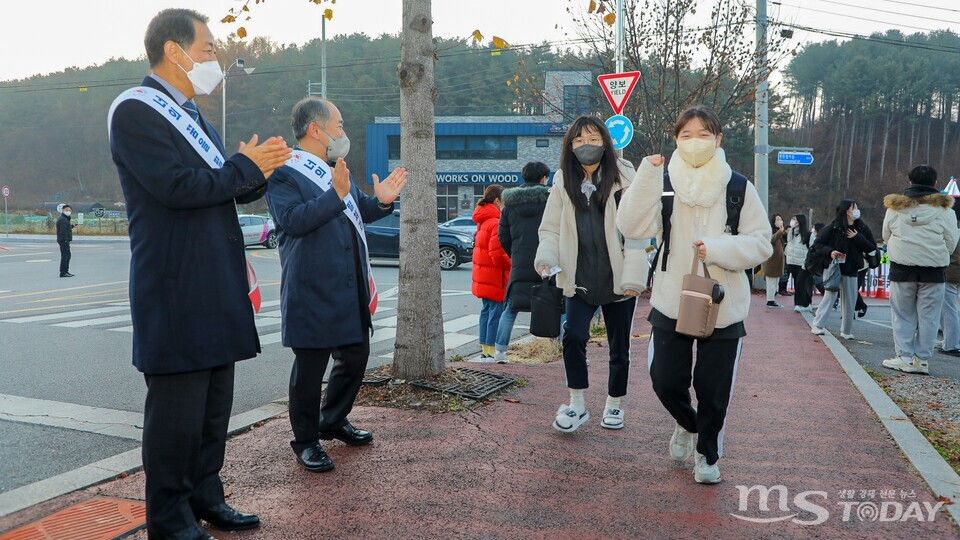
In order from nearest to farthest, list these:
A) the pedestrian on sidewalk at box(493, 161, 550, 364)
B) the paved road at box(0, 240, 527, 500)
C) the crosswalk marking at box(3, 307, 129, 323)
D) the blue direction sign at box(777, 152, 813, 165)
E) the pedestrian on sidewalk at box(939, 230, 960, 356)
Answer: the paved road at box(0, 240, 527, 500) → the pedestrian on sidewalk at box(493, 161, 550, 364) → the pedestrian on sidewalk at box(939, 230, 960, 356) → the crosswalk marking at box(3, 307, 129, 323) → the blue direction sign at box(777, 152, 813, 165)

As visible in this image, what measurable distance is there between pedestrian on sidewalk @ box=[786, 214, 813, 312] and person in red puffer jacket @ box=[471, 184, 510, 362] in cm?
698

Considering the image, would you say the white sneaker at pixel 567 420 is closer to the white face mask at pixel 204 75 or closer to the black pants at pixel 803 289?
the white face mask at pixel 204 75

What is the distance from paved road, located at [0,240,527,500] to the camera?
446 cm

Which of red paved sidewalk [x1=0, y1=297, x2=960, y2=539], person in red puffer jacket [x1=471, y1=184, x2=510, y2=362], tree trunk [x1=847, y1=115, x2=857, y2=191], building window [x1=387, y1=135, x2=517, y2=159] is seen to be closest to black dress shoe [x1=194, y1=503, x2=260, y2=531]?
red paved sidewalk [x1=0, y1=297, x2=960, y2=539]

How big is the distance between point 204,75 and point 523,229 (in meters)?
4.00

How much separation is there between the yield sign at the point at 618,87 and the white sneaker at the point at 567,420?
6.79 metres

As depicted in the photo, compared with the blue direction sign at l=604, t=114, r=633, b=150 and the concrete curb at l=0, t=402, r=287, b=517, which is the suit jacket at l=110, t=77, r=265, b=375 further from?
the blue direction sign at l=604, t=114, r=633, b=150

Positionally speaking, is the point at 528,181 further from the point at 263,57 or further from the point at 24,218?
the point at 263,57

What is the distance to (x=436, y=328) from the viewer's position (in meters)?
5.67

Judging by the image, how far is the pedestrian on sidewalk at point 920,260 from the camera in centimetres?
736

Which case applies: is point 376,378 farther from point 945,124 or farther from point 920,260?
point 945,124

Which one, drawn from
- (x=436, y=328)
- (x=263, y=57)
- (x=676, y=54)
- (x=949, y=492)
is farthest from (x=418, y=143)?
(x=263, y=57)

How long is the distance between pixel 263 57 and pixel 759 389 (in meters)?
94.1

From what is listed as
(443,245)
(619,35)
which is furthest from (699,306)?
(443,245)
